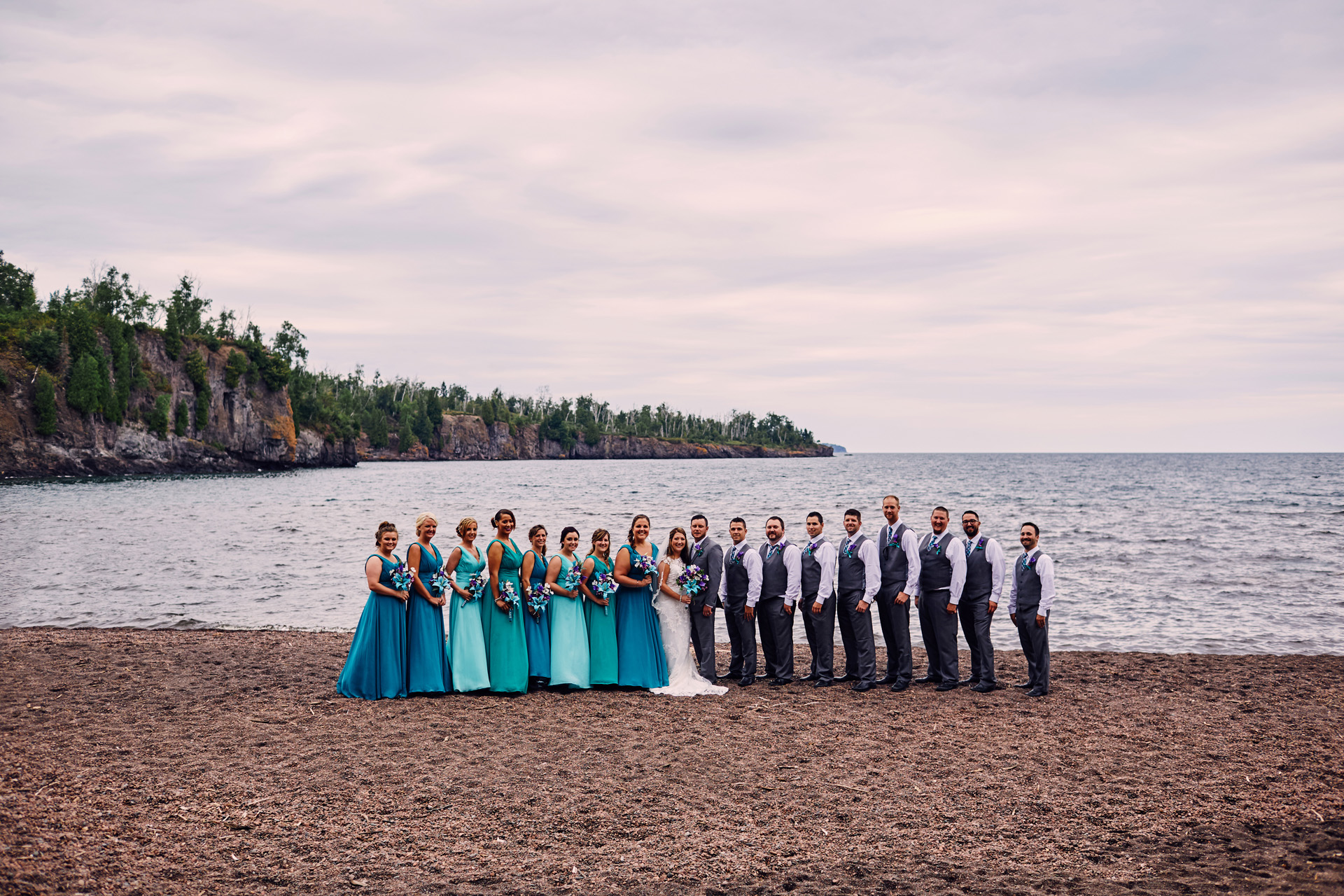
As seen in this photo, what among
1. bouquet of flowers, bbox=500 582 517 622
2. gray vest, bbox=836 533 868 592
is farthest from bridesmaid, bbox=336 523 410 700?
gray vest, bbox=836 533 868 592

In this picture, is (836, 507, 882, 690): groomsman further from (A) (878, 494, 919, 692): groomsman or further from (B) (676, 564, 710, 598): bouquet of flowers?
(B) (676, 564, 710, 598): bouquet of flowers

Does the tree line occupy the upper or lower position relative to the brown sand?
upper

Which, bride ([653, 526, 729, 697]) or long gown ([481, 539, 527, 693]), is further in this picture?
bride ([653, 526, 729, 697])

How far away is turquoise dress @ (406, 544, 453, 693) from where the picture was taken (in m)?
11.0

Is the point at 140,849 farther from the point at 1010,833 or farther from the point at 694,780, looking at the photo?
the point at 1010,833

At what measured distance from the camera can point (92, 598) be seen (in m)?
21.2

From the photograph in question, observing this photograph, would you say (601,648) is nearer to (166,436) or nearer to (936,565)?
(936,565)

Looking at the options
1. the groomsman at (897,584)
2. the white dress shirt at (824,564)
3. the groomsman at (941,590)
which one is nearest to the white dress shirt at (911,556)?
the groomsman at (897,584)

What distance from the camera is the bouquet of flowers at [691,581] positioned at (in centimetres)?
1141

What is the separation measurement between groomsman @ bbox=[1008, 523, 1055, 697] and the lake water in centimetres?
454

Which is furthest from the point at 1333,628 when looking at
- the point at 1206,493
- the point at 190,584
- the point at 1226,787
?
the point at 1206,493

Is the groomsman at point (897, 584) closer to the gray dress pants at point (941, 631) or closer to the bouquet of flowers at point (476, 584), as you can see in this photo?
the gray dress pants at point (941, 631)

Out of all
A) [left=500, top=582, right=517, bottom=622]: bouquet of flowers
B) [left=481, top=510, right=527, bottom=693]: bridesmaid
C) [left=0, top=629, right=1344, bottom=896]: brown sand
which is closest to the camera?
[left=0, top=629, right=1344, bottom=896]: brown sand

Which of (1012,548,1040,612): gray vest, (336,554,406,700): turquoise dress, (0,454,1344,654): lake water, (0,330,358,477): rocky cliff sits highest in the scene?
(0,330,358,477): rocky cliff
